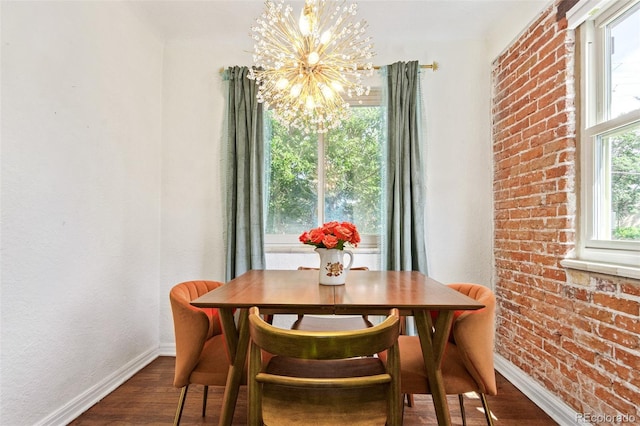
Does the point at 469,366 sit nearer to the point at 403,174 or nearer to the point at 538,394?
the point at 538,394

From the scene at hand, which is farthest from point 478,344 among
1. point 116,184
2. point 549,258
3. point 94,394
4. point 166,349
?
point 166,349

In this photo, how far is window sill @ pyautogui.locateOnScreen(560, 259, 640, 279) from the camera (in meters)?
1.40

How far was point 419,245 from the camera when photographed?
260cm

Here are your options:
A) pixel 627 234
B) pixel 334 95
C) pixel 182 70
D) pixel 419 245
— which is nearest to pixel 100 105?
pixel 182 70

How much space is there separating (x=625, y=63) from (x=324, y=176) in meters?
1.98

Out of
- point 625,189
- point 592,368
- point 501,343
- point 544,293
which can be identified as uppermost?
point 625,189

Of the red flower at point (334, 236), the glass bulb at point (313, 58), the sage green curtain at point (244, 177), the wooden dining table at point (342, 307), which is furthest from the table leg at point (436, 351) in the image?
the sage green curtain at point (244, 177)

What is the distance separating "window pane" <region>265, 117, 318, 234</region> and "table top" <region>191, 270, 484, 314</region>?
991 millimetres

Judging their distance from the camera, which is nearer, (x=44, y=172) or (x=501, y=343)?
(x=44, y=172)

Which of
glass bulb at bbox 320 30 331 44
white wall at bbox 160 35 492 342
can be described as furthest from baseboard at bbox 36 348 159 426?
glass bulb at bbox 320 30 331 44

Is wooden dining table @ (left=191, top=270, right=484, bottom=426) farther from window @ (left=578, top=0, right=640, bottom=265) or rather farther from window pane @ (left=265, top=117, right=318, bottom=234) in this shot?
window pane @ (left=265, top=117, right=318, bottom=234)

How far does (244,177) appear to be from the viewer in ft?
8.79

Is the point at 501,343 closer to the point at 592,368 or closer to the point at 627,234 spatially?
the point at 592,368

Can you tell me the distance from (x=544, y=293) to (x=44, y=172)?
9.48 feet
